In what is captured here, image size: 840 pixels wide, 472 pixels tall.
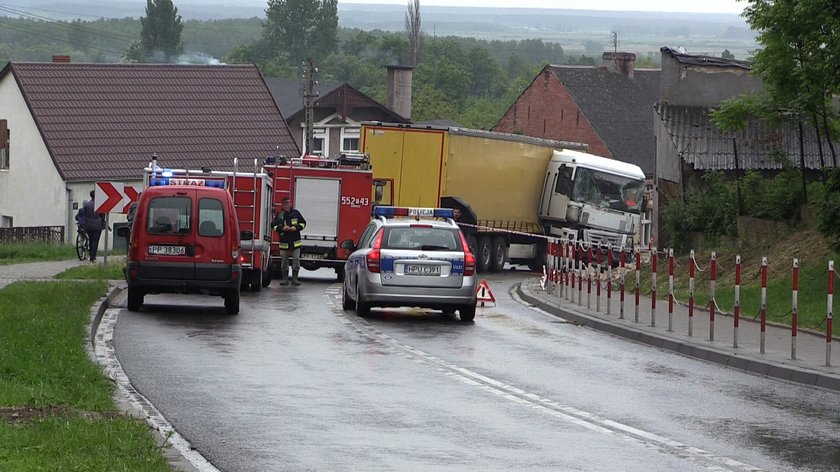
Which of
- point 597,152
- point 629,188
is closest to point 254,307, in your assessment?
point 629,188

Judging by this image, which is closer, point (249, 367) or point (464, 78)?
point (249, 367)

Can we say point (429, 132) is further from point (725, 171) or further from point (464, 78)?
point (464, 78)

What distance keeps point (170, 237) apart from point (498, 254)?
23.2m

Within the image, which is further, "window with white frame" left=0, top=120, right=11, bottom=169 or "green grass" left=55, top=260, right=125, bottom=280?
"window with white frame" left=0, top=120, right=11, bottom=169

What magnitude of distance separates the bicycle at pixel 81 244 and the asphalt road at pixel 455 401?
18.7 m

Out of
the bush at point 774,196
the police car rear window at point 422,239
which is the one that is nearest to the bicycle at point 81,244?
the bush at point 774,196

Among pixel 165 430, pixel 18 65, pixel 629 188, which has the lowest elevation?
pixel 165 430

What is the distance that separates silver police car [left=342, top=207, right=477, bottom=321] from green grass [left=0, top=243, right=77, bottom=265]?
57.7ft

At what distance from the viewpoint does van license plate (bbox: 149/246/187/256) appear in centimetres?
2366

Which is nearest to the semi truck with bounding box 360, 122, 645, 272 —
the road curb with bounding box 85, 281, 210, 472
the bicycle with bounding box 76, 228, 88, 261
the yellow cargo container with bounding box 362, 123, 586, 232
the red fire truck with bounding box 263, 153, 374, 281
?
the yellow cargo container with bounding box 362, 123, 586, 232

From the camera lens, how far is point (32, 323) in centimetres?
1847

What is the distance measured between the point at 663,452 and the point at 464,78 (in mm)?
136197

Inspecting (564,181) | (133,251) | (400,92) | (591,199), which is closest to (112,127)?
(564,181)

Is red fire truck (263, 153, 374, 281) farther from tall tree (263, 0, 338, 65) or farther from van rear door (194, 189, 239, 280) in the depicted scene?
tall tree (263, 0, 338, 65)
